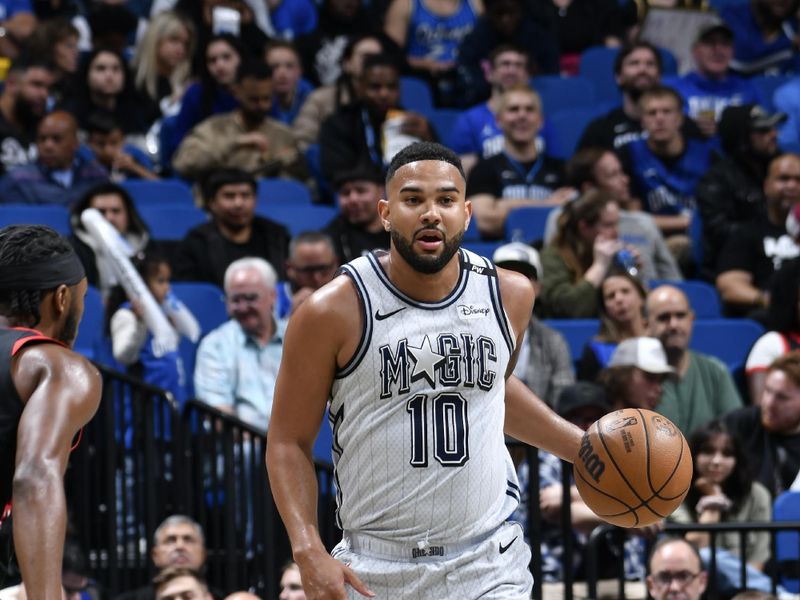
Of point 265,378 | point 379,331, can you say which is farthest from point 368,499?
point 265,378

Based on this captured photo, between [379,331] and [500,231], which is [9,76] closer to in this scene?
[500,231]

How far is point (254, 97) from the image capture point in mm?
11523

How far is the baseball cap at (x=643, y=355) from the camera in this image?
864cm

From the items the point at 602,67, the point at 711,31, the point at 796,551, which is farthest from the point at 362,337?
the point at 602,67

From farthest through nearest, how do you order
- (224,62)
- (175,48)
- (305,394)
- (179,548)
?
1. (175,48)
2. (224,62)
3. (179,548)
4. (305,394)

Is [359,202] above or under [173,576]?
above

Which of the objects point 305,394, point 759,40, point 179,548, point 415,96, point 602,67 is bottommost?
point 179,548

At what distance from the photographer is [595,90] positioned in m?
13.8

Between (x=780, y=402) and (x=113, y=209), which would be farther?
(x=113, y=209)

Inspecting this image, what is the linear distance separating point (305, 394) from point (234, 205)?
556 centimetres

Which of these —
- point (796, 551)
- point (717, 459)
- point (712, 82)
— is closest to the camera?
point (796, 551)

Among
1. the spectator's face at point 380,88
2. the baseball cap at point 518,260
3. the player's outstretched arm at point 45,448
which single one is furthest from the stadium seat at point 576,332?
the player's outstretched arm at point 45,448

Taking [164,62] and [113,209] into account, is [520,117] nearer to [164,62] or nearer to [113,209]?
[164,62]

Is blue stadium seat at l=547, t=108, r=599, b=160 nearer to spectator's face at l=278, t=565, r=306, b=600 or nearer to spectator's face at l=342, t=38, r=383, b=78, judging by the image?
spectator's face at l=342, t=38, r=383, b=78
